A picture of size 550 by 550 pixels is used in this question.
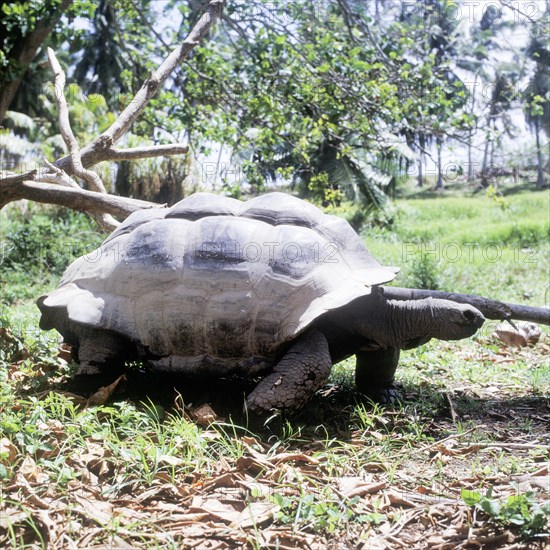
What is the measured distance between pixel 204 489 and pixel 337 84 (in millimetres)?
5303

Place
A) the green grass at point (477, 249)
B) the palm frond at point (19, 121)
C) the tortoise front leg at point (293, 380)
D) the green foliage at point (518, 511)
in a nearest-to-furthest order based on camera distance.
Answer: the green foliage at point (518, 511)
the tortoise front leg at point (293, 380)
the green grass at point (477, 249)
the palm frond at point (19, 121)

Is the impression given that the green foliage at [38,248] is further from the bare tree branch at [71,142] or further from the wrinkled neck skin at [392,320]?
the wrinkled neck skin at [392,320]

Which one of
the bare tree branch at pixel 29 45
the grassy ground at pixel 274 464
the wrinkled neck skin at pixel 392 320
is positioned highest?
the bare tree branch at pixel 29 45

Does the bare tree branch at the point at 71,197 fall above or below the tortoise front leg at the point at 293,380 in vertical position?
above

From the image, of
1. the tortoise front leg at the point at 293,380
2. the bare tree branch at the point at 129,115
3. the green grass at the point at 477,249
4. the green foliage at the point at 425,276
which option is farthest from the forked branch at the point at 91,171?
the green foliage at the point at 425,276

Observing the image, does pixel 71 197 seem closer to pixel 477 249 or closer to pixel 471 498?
pixel 471 498

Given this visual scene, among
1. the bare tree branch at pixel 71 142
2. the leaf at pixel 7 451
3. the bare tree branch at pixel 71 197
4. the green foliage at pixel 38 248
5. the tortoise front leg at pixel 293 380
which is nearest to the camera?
the leaf at pixel 7 451

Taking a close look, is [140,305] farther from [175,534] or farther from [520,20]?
[520,20]

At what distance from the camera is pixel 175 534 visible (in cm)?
217

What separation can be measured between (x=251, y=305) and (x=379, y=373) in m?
1.03

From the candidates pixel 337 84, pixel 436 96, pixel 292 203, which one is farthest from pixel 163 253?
pixel 436 96

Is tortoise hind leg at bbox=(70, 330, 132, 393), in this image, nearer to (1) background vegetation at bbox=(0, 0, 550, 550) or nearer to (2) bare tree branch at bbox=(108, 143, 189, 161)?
(1) background vegetation at bbox=(0, 0, 550, 550)

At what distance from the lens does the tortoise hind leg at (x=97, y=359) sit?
3.64 meters

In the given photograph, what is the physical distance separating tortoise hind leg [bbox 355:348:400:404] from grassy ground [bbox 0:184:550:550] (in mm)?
100
